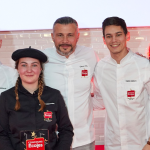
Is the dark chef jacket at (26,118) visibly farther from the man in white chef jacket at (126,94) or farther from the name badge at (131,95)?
the name badge at (131,95)

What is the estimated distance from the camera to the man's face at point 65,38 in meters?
2.41

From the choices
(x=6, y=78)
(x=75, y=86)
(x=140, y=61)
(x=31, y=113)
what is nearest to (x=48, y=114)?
(x=31, y=113)

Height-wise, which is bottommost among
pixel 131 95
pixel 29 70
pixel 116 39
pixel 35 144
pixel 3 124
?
pixel 35 144

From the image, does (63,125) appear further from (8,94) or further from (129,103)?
(129,103)

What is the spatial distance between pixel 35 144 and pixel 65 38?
106 cm

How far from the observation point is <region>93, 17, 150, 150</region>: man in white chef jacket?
235cm

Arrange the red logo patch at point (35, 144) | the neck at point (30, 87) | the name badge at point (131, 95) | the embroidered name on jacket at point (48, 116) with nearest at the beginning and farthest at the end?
the red logo patch at point (35, 144) → the embroidered name on jacket at point (48, 116) → the neck at point (30, 87) → the name badge at point (131, 95)

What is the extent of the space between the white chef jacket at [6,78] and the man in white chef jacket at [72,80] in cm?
33

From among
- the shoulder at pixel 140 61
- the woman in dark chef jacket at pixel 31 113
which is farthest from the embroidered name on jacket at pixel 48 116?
the shoulder at pixel 140 61

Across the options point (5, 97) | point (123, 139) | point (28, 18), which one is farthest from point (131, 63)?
point (28, 18)

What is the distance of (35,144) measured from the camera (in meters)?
1.89

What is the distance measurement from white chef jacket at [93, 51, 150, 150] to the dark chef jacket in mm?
570

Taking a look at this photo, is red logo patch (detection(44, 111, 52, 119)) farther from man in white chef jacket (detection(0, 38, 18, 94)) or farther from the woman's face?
man in white chef jacket (detection(0, 38, 18, 94))

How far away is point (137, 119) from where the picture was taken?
235 centimetres
